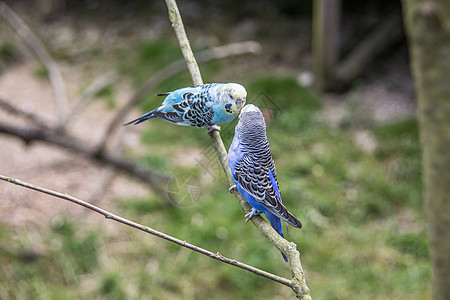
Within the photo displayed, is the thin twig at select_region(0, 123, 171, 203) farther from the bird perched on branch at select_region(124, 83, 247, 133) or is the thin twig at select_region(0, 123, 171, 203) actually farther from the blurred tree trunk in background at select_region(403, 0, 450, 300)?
the bird perched on branch at select_region(124, 83, 247, 133)

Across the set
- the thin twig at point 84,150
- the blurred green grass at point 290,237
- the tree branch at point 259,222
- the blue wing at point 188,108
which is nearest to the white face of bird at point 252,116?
the blue wing at point 188,108

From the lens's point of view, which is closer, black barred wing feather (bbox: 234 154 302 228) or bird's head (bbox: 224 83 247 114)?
bird's head (bbox: 224 83 247 114)

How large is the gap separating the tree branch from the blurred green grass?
10.8ft

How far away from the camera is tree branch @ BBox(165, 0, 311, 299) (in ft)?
3.51

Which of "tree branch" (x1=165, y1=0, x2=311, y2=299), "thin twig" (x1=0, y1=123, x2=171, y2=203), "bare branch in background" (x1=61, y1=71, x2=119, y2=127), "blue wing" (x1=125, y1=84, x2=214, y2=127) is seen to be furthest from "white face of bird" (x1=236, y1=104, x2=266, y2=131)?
"bare branch in background" (x1=61, y1=71, x2=119, y2=127)

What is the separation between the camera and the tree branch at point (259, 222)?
107 cm

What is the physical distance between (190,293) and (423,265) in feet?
7.80

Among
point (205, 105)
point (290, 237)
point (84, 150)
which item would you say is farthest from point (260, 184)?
point (84, 150)

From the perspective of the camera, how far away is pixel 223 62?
829cm

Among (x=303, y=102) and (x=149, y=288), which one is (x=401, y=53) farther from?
(x=149, y=288)

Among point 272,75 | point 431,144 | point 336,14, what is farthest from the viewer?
point 272,75

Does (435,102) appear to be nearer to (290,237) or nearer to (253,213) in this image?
(253,213)

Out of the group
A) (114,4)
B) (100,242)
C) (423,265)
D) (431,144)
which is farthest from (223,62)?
(431,144)

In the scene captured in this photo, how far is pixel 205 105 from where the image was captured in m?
1.18
